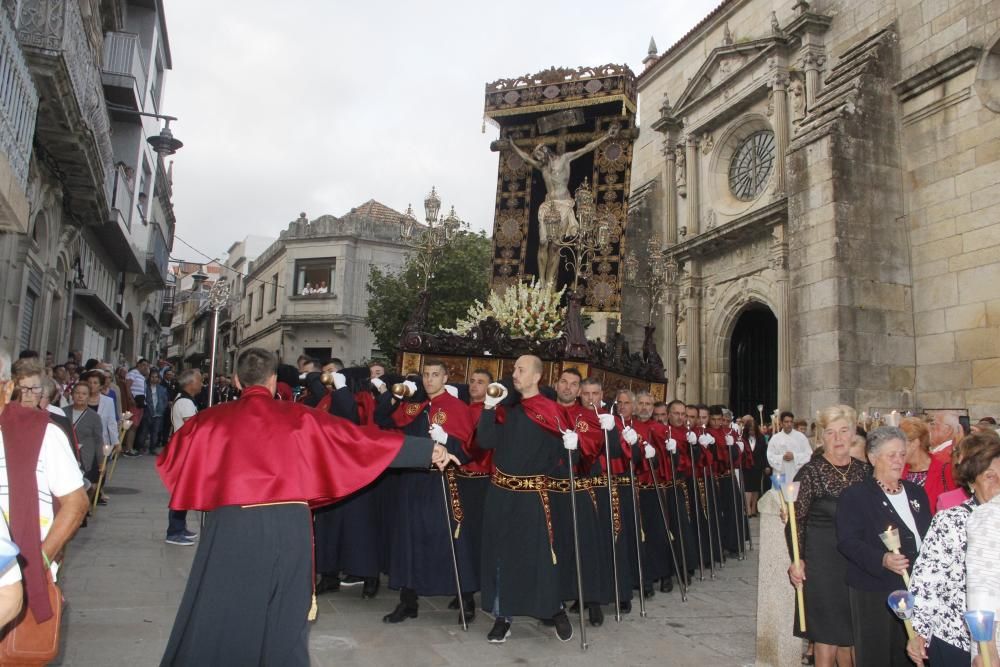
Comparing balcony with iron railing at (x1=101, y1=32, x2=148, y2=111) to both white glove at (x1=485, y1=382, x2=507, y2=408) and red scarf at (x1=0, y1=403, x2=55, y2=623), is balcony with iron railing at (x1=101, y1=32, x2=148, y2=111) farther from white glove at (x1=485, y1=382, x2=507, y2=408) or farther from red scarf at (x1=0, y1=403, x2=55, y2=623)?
red scarf at (x1=0, y1=403, x2=55, y2=623)

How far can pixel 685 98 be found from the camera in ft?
65.4

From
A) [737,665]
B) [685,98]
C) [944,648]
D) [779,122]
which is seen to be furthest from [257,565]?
[685,98]

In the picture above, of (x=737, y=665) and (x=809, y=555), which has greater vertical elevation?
(x=809, y=555)

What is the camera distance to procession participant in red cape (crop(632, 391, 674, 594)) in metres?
7.64

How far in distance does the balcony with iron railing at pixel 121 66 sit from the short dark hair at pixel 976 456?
776 inches

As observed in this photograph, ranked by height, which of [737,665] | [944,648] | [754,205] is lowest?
[737,665]

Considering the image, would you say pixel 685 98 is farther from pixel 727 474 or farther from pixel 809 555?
pixel 809 555

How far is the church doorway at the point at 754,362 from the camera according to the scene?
59.0 feet

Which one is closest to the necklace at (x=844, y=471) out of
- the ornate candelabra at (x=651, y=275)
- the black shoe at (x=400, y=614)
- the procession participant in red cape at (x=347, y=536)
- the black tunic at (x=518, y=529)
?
the black tunic at (x=518, y=529)

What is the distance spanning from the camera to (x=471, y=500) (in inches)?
260

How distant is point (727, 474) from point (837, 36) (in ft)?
34.5

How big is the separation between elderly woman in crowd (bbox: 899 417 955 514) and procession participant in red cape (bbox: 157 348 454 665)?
391 cm

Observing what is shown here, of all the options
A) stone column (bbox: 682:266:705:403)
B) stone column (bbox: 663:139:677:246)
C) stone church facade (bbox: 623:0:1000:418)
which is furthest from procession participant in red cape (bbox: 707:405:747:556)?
stone column (bbox: 663:139:677:246)

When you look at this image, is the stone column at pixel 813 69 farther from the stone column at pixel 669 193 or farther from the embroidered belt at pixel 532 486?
the embroidered belt at pixel 532 486
